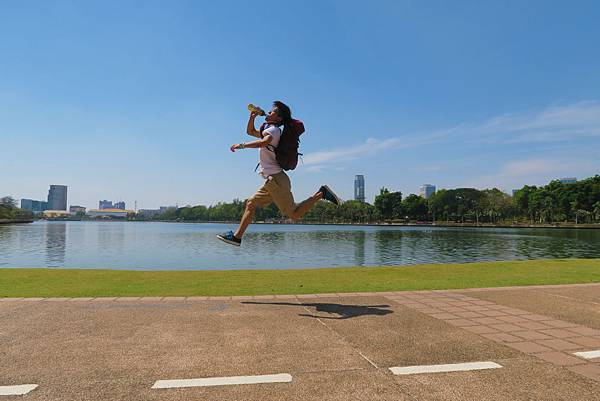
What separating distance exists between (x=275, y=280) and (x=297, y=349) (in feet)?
16.9

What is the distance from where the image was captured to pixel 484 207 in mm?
119312

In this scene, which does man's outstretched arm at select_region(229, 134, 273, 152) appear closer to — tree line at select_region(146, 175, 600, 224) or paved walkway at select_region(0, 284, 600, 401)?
paved walkway at select_region(0, 284, 600, 401)

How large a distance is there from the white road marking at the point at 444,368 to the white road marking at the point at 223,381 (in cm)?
89

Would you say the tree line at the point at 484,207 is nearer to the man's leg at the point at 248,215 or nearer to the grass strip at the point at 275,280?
the grass strip at the point at 275,280

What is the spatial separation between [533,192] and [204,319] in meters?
122

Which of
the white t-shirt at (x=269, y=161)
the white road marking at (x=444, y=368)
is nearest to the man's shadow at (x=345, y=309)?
the white road marking at (x=444, y=368)

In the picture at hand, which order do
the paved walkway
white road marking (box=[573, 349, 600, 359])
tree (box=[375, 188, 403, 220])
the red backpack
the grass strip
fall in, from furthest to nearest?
tree (box=[375, 188, 403, 220]) → the grass strip → the red backpack → white road marking (box=[573, 349, 600, 359]) → the paved walkway

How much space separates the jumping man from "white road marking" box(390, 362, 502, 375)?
3.32m

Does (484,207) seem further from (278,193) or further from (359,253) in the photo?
(278,193)

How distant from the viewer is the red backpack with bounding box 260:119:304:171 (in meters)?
5.98

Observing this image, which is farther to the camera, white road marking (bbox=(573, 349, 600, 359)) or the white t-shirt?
the white t-shirt

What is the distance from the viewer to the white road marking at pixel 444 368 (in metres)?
3.12

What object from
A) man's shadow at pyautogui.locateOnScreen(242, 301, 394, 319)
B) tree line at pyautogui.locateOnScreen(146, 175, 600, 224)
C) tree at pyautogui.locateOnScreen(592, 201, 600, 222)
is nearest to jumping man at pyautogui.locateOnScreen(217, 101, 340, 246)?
man's shadow at pyautogui.locateOnScreen(242, 301, 394, 319)

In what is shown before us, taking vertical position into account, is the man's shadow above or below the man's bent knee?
below
